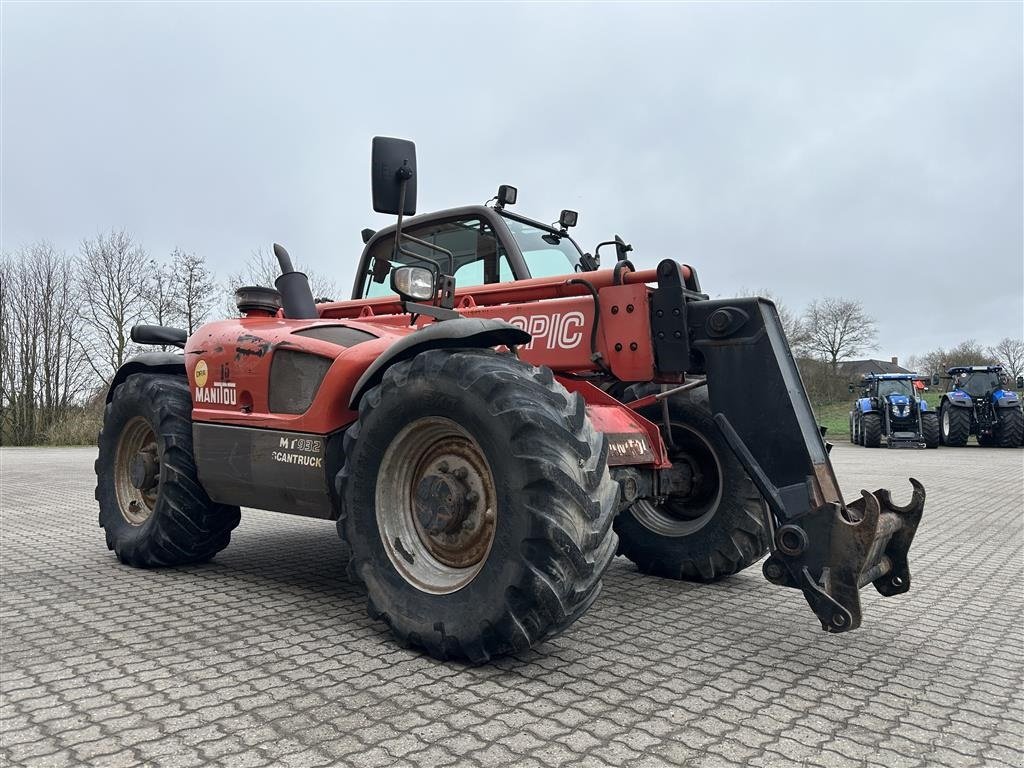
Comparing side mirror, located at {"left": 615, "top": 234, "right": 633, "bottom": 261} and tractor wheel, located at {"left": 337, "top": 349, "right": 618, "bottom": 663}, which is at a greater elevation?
side mirror, located at {"left": 615, "top": 234, "right": 633, "bottom": 261}

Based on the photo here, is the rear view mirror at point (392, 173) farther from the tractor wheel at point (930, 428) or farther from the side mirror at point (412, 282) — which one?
the tractor wheel at point (930, 428)

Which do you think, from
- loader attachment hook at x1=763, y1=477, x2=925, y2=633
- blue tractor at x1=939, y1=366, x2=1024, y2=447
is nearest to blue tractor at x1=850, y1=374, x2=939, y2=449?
blue tractor at x1=939, y1=366, x2=1024, y2=447

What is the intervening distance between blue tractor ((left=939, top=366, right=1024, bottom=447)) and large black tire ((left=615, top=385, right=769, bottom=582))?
19.9m

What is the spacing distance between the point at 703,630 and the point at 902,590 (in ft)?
2.86

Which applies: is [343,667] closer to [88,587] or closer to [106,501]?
[88,587]

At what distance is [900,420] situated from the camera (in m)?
21.3

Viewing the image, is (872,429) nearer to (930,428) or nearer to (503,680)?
(930,428)

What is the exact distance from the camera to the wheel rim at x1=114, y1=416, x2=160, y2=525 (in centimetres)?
476

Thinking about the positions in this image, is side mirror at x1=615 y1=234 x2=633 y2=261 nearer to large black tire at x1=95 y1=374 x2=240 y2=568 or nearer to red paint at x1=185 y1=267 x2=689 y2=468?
red paint at x1=185 y1=267 x2=689 y2=468

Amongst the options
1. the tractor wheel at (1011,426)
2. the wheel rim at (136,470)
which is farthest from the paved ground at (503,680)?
the tractor wheel at (1011,426)

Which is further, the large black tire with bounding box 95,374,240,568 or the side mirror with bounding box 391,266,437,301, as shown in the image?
the large black tire with bounding box 95,374,240,568

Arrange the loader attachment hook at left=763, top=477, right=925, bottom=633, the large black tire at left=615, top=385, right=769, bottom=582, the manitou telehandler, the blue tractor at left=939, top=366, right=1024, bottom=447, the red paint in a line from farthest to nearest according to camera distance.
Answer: the blue tractor at left=939, top=366, right=1024, bottom=447
the large black tire at left=615, top=385, right=769, bottom=582
the red paint
the loader attachment hook at left=763, top=477, right=925, bottom=633
the manitou telehandler

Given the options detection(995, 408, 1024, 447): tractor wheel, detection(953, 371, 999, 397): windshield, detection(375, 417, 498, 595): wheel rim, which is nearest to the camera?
detection(375, 417, 498, 595): wheel rim

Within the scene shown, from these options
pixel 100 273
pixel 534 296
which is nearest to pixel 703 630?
pixel 534 296
